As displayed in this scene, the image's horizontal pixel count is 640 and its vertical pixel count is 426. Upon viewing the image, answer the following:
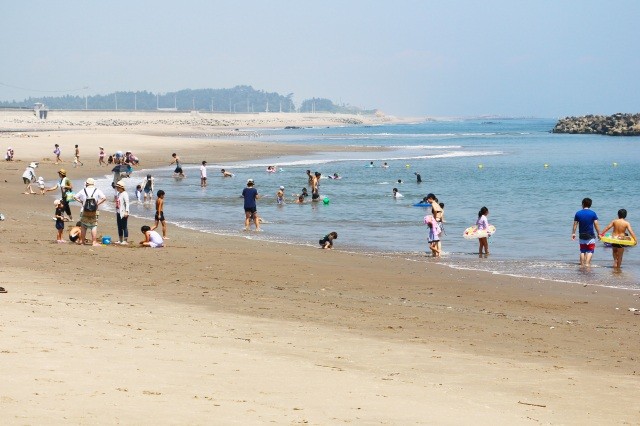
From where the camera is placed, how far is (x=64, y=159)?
5122cm

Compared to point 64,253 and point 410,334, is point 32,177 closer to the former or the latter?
point 64,253

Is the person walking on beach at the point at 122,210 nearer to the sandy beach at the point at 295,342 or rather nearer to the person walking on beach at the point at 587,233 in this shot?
the sandy beach at the point at 295,342

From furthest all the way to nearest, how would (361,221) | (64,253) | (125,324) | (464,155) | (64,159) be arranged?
(464,155), (64,159), (361,221), (64,253), (125,324)

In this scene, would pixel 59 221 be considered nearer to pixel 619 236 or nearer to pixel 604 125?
pixel 619 236

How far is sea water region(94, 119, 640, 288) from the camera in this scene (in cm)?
1931

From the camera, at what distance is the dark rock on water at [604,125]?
121125mm

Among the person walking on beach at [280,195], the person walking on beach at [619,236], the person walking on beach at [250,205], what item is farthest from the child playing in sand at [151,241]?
the person walking on beach at [280,195]

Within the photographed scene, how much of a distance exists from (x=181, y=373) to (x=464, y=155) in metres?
67.4

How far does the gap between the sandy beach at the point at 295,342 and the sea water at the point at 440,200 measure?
3069 mm

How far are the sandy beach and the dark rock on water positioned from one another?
4412 inches

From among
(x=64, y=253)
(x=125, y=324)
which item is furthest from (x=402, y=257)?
(x=125, y=324)

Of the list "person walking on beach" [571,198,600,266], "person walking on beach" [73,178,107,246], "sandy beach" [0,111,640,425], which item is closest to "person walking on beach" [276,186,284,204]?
"sandy beach" [0,111,640,425]

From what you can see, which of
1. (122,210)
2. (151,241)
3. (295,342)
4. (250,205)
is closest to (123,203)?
(122,210)

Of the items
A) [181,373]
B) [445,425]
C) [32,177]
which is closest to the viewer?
[445,425]
